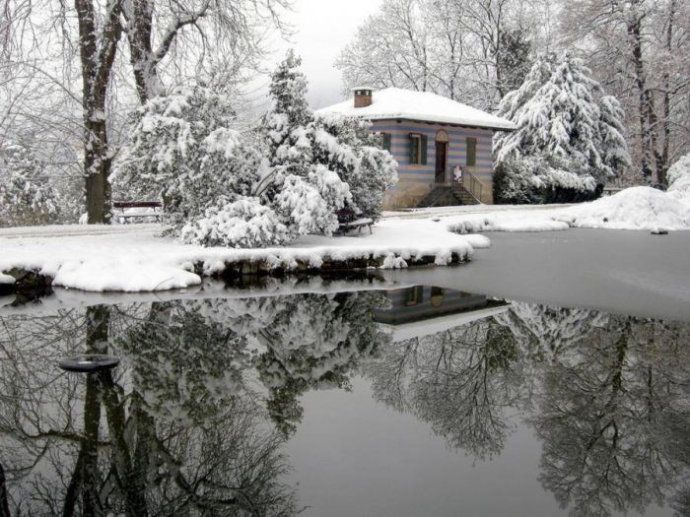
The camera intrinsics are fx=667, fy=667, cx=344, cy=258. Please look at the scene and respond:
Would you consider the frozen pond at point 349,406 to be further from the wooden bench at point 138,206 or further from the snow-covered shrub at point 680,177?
the snow-covered shrub at point 680,177

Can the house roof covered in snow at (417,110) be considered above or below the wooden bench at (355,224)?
above

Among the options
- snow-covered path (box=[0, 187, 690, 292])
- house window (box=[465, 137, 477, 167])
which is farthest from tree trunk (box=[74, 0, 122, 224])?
house window (box=[465, 137, 477, 167])

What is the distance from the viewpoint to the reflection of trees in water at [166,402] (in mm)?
4805

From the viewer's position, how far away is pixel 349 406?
6.66 m

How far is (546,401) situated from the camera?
6711mm

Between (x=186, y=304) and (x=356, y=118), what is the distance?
29.4 ft

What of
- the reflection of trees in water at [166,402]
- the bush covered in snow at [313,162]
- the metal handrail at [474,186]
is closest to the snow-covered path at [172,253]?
the bush covered in snow at [313,162]

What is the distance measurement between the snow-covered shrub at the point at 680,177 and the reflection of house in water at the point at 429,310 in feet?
80.4

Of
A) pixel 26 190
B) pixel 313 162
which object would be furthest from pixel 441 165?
pixel 26 190

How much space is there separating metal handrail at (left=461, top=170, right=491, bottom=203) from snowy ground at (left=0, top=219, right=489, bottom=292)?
14375 millimetres

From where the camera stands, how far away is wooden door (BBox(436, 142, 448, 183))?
107ft

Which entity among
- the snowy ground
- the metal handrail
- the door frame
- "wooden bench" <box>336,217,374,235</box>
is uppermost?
the door frame

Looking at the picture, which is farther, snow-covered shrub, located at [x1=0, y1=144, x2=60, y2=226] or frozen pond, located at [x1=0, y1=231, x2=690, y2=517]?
snow-covered shrub, located at [x1=0, y1=144, x2=60, y2=226]

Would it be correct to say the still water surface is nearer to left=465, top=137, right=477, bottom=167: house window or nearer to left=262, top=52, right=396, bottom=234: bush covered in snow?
left=262, top=52, right=396, bottom=234: bush covered in snow
